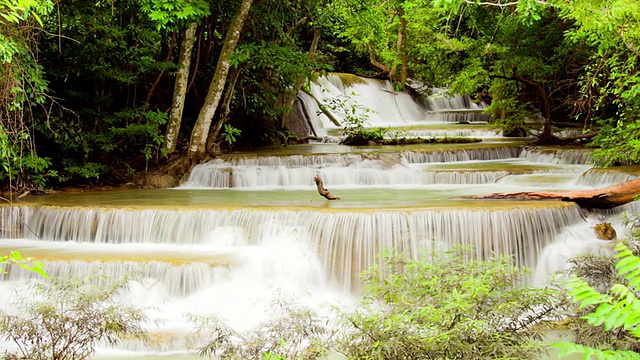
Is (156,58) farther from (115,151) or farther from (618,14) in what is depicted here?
(618,14)

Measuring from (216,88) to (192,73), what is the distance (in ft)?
5.91

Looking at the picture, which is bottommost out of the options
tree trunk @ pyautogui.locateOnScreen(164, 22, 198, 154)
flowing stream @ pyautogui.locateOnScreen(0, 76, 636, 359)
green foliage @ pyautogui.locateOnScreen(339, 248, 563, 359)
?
flowing stream @ pyautogui.locateOnScreen(0, 76, 636, 359)

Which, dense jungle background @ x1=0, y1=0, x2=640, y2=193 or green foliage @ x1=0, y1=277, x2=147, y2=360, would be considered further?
dense jungle background @ x1=0, y1=0, x2=640, y2=193

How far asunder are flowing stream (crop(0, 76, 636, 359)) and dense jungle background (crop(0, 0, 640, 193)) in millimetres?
1433

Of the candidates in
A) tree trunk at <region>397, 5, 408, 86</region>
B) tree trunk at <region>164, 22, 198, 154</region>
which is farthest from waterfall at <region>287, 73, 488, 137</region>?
tree trunk at <region>164, 22, 198, 154</region>

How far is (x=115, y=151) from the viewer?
47.2 ft

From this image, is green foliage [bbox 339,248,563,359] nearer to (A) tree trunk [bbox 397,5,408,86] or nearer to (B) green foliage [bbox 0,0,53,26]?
(B) green foliage [bbox 0,0,53,26]

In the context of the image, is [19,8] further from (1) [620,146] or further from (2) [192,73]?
(2) [192,73]

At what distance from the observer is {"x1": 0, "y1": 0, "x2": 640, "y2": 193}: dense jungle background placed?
11.1 metres

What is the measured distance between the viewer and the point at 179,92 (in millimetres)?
14078

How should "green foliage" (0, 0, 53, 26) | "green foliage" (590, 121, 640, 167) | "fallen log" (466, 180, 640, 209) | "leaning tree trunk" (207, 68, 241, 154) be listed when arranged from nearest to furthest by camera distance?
"green foliage" (0, 0, 53, 26) → "fallen log" (466, 180, 640, 209) → "green foliage" (590, 121, 640, 167) → "leaning tree trunk" (207, 68, 241, 154)

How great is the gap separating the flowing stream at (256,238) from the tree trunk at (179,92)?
2.04m

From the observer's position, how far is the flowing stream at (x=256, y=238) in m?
8.16

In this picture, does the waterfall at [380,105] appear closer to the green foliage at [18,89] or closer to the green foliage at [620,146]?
the green foliage at [620,146]
